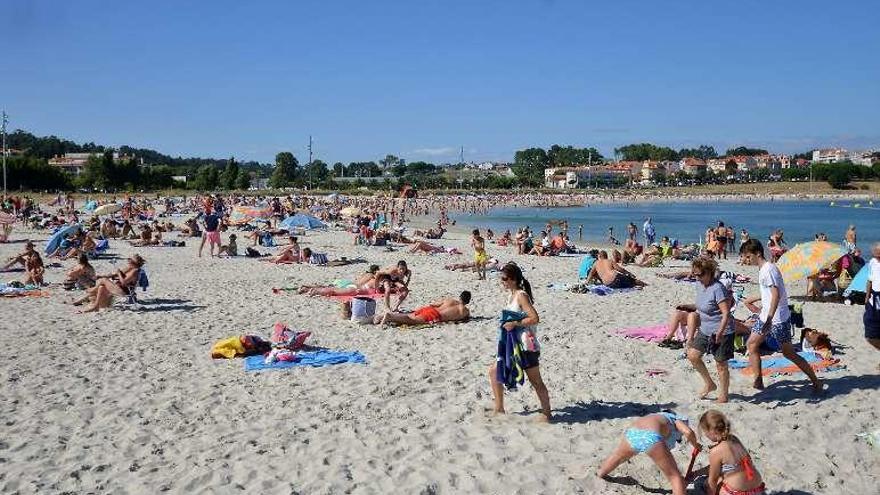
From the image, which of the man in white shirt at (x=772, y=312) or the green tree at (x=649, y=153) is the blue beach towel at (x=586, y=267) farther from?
the green tree at (x=649, y=153)

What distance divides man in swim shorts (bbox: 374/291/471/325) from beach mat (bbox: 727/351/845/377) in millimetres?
3586

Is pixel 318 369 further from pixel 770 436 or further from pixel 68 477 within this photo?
pixel 770 436

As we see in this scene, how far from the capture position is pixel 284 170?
4306 inches

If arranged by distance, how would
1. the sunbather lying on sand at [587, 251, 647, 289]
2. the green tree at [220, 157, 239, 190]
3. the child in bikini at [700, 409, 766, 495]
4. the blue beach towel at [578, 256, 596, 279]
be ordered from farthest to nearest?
the green tree at [220, 157, 239, 190]
the blue beach towel at [578, 256, 596, 279]
the sunbather lying on sand at [587, 251, 647, 289]
the child in bikini at [700, 409, 766, 495]

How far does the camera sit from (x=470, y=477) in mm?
4504

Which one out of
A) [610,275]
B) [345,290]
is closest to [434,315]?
[345,290]

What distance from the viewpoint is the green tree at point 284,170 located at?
4205 inches

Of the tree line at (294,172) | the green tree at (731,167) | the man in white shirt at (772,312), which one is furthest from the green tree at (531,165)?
the man in white shirt at (772,312)

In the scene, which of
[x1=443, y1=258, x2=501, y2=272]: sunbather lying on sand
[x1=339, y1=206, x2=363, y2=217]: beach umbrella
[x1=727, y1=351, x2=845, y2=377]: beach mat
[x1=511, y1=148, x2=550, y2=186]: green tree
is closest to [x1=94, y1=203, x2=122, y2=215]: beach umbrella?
[x1=339, y1=206, x2=363, y2=217]: beach umbrella

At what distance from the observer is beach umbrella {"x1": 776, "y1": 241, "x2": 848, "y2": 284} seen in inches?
399

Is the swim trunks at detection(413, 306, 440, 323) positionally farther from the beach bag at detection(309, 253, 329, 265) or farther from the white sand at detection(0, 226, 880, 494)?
the beach bag at detection(309, 253, 329, 265)

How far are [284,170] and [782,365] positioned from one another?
106806 millimetres

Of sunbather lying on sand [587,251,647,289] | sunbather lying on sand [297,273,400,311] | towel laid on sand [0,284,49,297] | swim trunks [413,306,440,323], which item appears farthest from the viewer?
sunbather lying on sand [587,251,647,289]

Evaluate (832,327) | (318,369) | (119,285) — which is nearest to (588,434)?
(318,369)
